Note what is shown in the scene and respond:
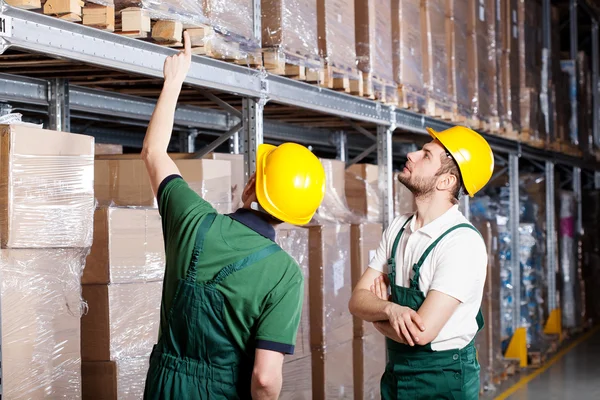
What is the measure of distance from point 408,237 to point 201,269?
1.15 meters

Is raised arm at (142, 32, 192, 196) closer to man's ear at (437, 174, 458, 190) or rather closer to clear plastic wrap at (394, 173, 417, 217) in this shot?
man's ear at (437, 174, 458, 190)

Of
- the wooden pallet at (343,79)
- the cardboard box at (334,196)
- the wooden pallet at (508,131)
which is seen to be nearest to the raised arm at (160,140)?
the wooden pallet at (343,79)

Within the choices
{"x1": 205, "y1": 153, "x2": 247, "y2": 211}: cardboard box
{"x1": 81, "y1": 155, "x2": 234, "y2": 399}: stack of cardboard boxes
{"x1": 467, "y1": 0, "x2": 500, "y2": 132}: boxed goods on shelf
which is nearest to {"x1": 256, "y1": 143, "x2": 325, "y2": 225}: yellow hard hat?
{"x1": 81, "y1": 155, "x2": 234, "y2": 399}: stack of cardboard boxes

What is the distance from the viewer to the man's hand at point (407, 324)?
3.18m

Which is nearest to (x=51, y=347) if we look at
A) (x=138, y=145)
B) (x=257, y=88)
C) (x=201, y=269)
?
(x=201, y=269)

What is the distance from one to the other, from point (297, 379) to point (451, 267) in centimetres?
205

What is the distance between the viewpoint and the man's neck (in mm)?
3463

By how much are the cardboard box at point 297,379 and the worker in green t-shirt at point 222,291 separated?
87.8 inches

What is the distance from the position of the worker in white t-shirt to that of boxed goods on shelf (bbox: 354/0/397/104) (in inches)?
81.0

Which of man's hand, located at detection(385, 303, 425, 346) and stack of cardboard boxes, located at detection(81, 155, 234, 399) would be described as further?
stack of cardboard boxes, located at detection(81, 155, 234, 399)

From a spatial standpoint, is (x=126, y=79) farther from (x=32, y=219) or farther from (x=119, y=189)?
(x=32, y=219)

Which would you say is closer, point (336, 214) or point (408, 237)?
point (408, 237)

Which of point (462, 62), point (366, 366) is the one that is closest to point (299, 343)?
point (366, 366)

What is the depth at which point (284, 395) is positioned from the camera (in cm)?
489
